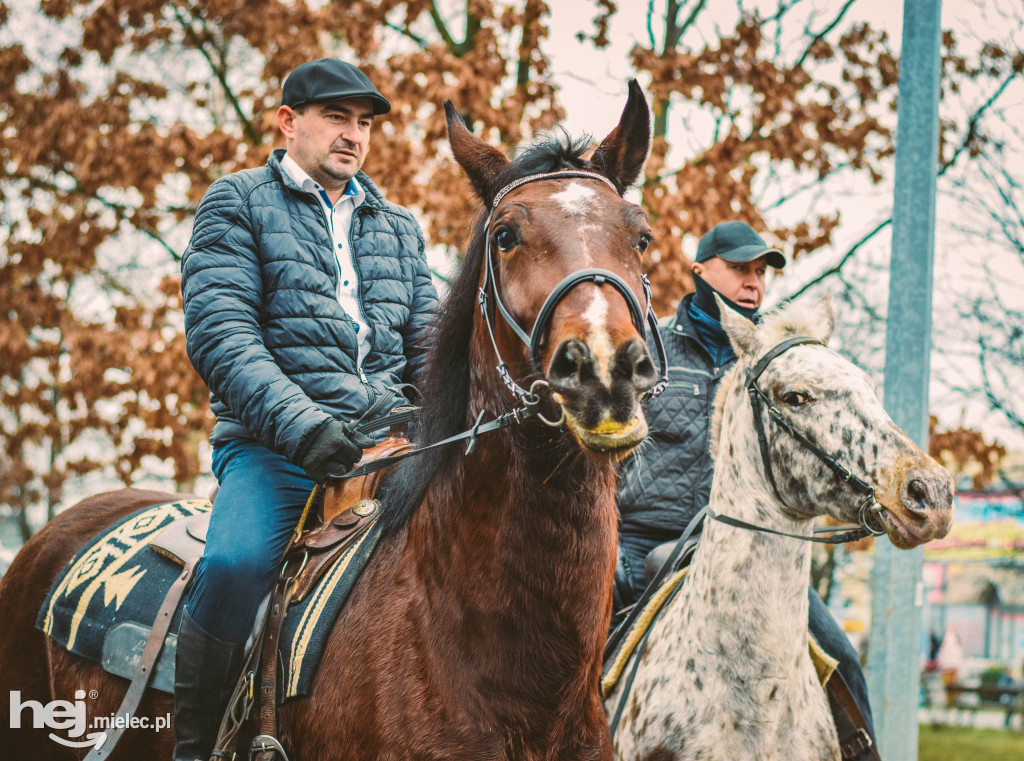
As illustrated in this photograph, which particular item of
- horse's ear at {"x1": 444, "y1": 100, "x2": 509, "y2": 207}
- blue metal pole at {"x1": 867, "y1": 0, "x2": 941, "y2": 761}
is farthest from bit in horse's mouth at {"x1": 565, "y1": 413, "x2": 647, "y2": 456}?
blue metal pole at {"x1": 867, "y1": 0, "x2": 941, "y2": 761}

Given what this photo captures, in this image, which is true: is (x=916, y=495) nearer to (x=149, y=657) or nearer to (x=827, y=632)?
(x=827, y=632)

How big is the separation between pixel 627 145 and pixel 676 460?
2.19 meters

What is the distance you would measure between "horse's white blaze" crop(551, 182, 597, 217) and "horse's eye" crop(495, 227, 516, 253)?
0.15 meters

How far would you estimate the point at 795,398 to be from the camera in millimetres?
3572

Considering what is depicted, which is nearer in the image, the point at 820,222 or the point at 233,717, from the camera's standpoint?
the point at 233,717

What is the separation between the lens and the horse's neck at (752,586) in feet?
11.4

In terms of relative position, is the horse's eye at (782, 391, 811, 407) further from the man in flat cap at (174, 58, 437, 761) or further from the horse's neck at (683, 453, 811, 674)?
the man in flat cap at (174, 58, 437, 761)

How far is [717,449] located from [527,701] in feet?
6.45

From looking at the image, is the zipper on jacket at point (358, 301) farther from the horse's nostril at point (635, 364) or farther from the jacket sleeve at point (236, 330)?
the horse's nostril at point (635, 364)

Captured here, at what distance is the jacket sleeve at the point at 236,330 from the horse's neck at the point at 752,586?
1.76m

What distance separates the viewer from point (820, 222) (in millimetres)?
9055

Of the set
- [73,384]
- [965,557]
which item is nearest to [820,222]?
[73,384]

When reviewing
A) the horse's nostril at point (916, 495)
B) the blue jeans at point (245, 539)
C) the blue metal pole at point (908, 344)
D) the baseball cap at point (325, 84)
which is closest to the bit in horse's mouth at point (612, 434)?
the blue jeans at point (245, 539)

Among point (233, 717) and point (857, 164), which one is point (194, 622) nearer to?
point (233, 717)
